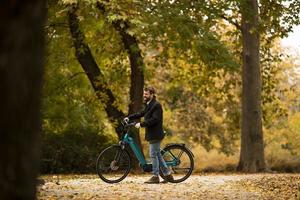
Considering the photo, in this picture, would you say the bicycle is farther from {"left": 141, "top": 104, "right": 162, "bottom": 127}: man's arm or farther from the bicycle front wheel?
{"left": 141, "top": 104, "right": 162, "bottom": 127}: man's arm

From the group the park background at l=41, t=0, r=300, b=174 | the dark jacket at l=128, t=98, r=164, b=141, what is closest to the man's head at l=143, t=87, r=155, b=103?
the dark jacket at l=128, t=98, r=164, b=141

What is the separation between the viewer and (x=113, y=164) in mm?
12750

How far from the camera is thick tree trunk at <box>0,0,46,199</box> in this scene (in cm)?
236

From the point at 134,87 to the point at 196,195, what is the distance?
Result: 33.8ft

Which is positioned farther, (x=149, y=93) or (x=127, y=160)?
(x=127, y=160)

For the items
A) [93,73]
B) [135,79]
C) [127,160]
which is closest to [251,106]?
[135,79]

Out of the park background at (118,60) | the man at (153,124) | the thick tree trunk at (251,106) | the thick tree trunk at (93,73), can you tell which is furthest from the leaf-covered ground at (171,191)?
the thick tree trunk at (251,106)

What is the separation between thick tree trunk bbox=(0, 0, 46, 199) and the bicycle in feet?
32.9

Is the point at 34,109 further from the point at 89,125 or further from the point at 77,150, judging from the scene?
the point at 89,125

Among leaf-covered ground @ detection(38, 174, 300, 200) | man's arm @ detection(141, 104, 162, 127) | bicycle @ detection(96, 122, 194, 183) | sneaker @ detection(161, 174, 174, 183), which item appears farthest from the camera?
sneaker @ detection(161, 174, 174, 183)

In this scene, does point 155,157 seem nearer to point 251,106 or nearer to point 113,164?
point 113,164

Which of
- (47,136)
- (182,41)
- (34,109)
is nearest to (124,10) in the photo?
(182,41)

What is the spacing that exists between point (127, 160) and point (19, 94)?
1058 centimetres

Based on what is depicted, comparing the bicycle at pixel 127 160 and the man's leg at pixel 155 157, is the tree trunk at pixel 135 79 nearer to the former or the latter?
the bicycle at pixel 127 160
